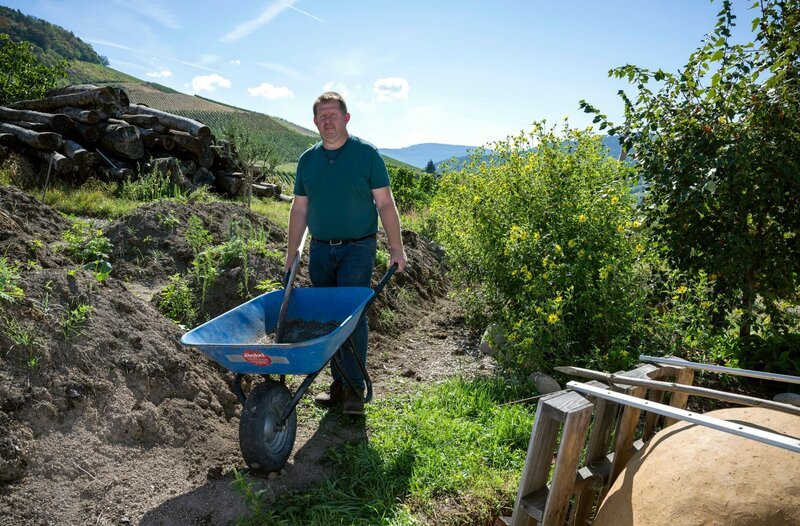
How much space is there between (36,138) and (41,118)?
1073 millimetres

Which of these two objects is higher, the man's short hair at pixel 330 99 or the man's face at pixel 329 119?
the man's short hair at pixel 330 99

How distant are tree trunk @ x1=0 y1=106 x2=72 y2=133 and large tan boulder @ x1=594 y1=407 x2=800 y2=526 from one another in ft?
37.9

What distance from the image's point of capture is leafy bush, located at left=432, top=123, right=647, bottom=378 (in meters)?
4.14

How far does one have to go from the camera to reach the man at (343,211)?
3516mm

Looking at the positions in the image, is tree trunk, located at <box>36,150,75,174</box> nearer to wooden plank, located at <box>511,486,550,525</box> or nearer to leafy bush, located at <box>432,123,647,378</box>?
leafy bush, located at <box>432,123,647,378</box>

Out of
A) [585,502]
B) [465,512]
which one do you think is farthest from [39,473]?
[585,502]

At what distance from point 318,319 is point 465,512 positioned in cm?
150

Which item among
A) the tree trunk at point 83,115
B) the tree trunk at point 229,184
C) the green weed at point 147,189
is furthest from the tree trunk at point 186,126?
the green weed at point 147,189

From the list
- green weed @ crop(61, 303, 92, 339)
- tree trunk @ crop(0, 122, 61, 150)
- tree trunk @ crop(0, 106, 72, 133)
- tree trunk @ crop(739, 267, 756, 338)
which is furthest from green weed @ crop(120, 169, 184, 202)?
tree trunk @ crop(739, 267, 756, 338)

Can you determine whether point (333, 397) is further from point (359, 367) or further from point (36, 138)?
point (36, 138)

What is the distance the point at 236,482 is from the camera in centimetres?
260

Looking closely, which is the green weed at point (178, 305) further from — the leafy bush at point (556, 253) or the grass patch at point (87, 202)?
the grass patch at point (87, 202)

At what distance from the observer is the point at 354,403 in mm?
3611

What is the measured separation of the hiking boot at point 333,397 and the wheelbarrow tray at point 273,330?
581 mm
